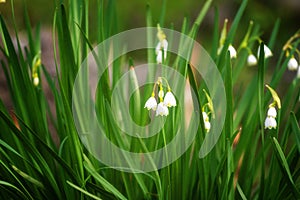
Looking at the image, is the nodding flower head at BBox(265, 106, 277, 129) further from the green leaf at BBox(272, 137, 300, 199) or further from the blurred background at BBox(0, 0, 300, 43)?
the blurred background at BBox(0, 0, 300, 43)

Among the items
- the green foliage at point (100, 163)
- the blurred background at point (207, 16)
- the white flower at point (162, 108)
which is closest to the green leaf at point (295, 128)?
the green foliage at point (100, 163)

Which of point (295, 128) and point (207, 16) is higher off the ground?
point (207, 16)

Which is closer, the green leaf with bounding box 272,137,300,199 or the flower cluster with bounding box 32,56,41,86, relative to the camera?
the green leaf with bounding box 272,137,300,199

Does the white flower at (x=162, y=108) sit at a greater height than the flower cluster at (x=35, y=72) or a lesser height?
lesser

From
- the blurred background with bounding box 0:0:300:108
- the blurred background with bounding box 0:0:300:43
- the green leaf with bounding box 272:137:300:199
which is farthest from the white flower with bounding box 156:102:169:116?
the blurred background with bounding box 0:0:300:43

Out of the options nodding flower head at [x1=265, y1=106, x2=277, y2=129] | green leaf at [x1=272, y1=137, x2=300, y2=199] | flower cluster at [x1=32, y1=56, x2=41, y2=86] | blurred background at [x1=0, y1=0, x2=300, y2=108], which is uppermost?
blurred background at [x1=0, y1=0, x2=300, y2=108]

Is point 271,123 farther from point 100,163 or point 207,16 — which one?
point 207,16

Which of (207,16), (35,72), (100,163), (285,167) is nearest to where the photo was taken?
(285,167)

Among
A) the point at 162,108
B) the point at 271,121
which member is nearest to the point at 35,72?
the point at 162,108

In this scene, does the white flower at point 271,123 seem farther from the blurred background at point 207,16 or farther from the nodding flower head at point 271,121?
the blurred background at point 207,16

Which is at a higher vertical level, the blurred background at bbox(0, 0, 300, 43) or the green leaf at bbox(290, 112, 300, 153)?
the blurred background at bbox(0, 0, 300, 43)

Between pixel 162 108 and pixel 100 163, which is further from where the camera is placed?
pixel 100 163

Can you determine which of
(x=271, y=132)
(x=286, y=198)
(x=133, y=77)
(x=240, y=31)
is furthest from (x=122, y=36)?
(x=240, y=31)
